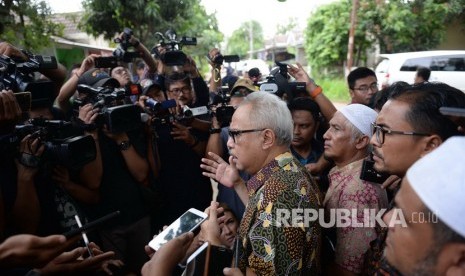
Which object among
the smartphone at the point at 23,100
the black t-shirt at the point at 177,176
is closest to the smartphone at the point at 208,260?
the smartphone at the point at 23,100

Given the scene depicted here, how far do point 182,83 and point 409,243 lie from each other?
8.25 feet

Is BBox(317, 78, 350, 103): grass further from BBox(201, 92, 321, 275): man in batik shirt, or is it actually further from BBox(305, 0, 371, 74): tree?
BBox(201, 92, 321, 275): man in batik shirt

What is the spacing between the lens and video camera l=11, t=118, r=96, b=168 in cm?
190

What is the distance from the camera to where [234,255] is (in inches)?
65.3

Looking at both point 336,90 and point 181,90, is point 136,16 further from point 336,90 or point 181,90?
point 336,90

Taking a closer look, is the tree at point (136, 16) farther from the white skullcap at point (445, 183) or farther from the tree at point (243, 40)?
the tree at point (243, 40)

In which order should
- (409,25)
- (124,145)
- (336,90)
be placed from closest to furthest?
1. (124,145)
2. (409,25)
3. (336,90)

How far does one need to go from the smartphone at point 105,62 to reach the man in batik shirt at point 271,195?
162 cm

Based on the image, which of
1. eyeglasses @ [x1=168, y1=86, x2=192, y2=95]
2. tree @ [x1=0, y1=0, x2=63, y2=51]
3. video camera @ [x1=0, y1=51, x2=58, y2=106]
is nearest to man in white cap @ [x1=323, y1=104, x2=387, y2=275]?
eyeglasses @ [x1=168, y1=86, x2=192, y2=95]

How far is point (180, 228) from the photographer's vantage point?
5.59 feet

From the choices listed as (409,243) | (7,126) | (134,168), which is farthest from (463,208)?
(134,168)

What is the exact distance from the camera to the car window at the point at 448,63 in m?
10.4

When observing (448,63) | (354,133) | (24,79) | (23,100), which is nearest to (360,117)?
(354,133)

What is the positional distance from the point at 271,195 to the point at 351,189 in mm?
521
